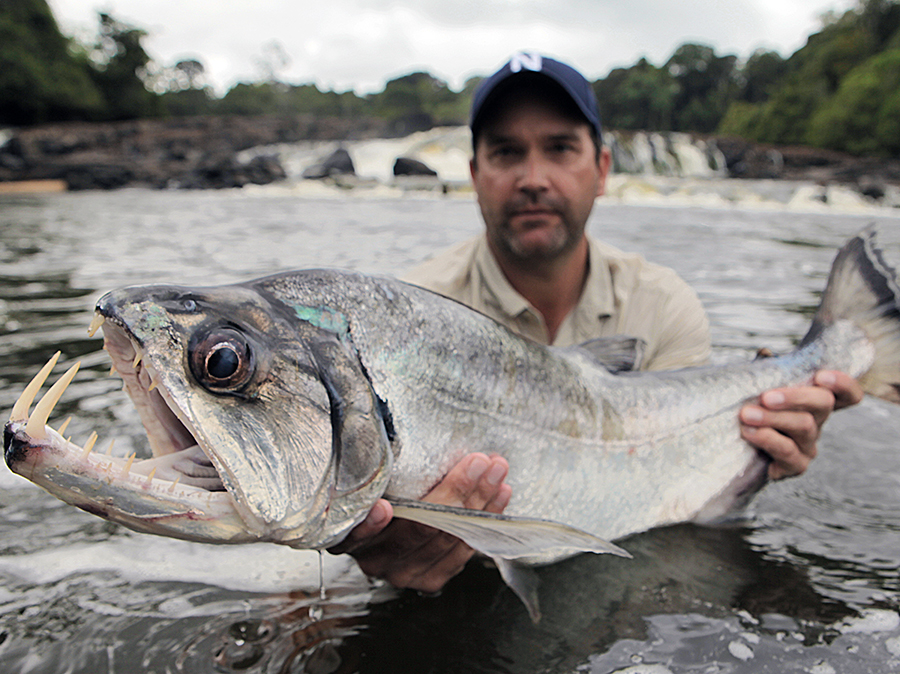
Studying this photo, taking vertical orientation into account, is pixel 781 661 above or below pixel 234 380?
below

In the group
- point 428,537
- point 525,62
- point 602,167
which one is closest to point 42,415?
point 428,537

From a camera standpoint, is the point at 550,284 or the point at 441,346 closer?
the point at 441,346

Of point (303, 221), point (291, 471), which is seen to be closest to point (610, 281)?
point (291, 471)

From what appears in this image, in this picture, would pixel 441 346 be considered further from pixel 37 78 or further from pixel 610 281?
pixel 37 78

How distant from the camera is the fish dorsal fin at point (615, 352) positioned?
2.59 m

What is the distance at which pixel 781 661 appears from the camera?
6.98ft

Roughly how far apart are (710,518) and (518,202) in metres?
1.79

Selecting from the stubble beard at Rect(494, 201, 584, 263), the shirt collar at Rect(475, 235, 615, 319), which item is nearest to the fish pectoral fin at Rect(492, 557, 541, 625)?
the shirt collar at Rect(475, 235, 615, 319)

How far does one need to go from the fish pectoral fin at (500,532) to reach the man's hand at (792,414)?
4.26 ft

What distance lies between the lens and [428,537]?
7.07ft

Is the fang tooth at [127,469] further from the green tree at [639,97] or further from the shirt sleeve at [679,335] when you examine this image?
the green tree at [639,97]

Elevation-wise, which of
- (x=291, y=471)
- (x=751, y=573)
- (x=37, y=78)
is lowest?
(x=751, y=573)

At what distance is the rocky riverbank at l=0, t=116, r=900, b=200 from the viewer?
104ft

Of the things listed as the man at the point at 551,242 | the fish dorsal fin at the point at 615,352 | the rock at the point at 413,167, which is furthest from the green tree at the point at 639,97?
the fish dorsal fin at the point at 615,352
